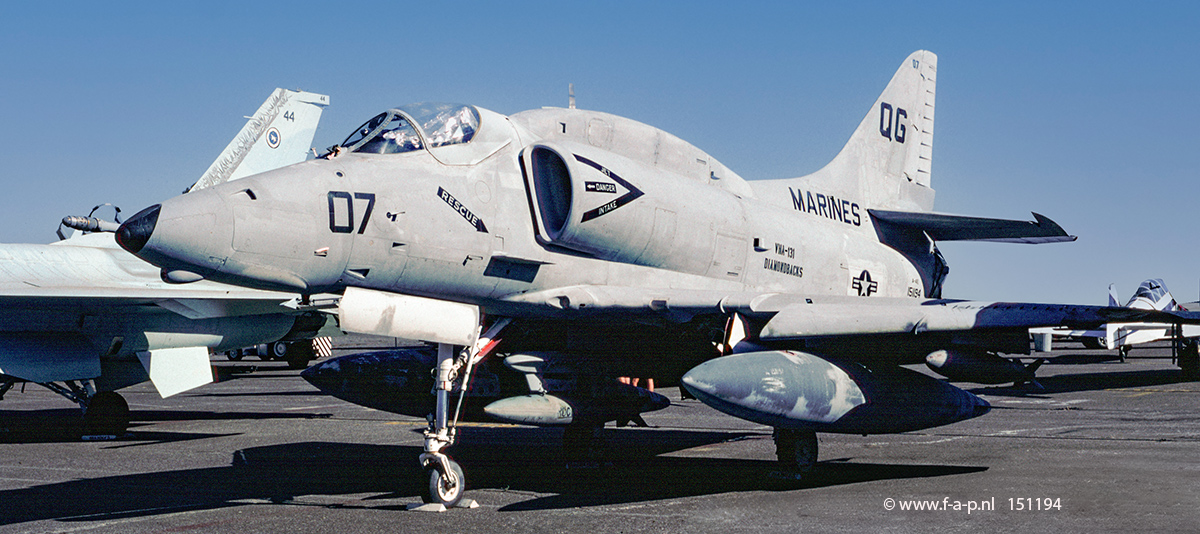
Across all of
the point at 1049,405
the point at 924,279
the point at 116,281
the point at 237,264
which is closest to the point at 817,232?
the point at 924,279

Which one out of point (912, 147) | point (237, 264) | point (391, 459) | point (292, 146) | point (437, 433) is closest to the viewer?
point (237, 264)

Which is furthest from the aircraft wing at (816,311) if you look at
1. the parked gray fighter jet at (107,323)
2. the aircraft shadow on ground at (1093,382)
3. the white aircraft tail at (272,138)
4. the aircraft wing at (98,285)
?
the white aircraft tail at (272,138)

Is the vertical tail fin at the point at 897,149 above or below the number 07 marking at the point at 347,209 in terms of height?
above

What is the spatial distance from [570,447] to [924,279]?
204 inches

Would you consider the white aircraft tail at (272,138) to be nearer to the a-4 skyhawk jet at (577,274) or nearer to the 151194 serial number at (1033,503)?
the a-4 skyhawk jet at (577,274)

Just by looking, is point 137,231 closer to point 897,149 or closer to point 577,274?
point 577,274

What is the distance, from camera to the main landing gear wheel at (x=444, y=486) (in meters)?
8.35

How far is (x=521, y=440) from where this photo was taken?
1461 centimetres

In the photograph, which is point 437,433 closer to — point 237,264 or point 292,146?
point 237,264

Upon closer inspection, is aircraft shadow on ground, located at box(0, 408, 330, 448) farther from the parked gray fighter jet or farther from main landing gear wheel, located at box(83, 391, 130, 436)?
the parked gray fighter jet

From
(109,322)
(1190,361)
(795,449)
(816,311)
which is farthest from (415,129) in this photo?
(1190,361)

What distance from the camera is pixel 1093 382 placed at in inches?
1025

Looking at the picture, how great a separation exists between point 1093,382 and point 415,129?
76.3 ft

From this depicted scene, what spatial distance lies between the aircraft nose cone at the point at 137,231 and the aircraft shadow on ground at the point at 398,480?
276cm
